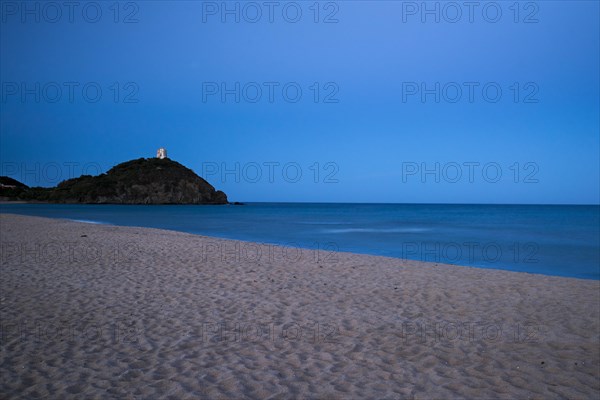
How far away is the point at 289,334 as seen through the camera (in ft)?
20.5

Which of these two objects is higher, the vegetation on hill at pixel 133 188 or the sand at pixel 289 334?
the vegetation on hill at pixel 133 188

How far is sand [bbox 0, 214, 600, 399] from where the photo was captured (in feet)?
15.2

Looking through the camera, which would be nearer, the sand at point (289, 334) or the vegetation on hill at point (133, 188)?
the sand at point (289, 334)

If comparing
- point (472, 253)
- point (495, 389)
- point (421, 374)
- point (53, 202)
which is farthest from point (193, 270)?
point (53, 202)

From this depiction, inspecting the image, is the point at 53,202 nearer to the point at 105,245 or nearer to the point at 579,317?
the point at 105,245

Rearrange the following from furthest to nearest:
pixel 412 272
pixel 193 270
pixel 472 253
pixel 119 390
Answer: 1. pixel 472 253
2. pixel 412 272
3. pixel 193 270
4. pixel 119 390

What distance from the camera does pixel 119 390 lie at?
4367 mm

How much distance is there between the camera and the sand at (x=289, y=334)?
4.63 meters

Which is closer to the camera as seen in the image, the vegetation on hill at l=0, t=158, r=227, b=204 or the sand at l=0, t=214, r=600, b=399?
the sand at l=0, t=214, r=600, b=399

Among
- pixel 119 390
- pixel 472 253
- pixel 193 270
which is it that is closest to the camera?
pixel 119 390

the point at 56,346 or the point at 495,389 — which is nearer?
the point at 495,389

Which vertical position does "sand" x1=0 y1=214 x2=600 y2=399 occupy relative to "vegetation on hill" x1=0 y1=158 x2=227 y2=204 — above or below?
below

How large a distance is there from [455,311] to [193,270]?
6.72 meters

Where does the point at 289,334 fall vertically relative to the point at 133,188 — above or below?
below
